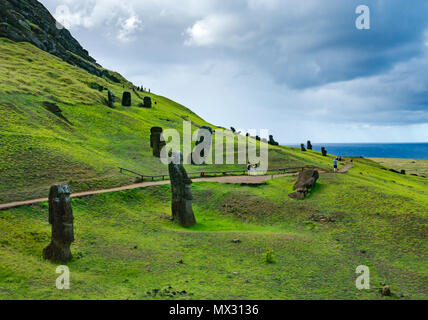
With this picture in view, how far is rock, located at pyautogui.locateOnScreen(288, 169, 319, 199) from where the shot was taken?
1443 inches

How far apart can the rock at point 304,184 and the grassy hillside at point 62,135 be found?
15.2m

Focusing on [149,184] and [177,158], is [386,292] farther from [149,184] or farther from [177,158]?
[149,184]

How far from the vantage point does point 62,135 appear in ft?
176

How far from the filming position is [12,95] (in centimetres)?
5981

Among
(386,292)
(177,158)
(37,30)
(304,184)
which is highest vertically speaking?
(37,30)

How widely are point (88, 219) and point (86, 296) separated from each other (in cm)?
1369

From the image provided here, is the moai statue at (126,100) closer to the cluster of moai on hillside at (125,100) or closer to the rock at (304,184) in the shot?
the cluster of moai on hillside at (125,100)

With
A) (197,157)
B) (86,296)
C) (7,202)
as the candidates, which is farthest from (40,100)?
(86,296)

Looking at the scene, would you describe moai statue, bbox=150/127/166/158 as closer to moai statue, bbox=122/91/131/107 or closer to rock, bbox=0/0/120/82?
moai statue, bbox=122/91/131/107

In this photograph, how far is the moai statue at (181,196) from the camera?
30.2m

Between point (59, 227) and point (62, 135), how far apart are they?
37379mm

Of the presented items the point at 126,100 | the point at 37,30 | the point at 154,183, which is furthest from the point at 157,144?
the point at 37,30

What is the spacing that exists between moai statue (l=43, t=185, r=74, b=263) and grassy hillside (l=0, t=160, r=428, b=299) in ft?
2.69

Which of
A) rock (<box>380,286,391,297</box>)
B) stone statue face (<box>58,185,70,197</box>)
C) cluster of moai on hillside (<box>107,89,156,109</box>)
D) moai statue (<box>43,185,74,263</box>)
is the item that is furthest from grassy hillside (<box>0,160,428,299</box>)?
cluster of moai on hillside (<box>107,89,156,109</box>)
